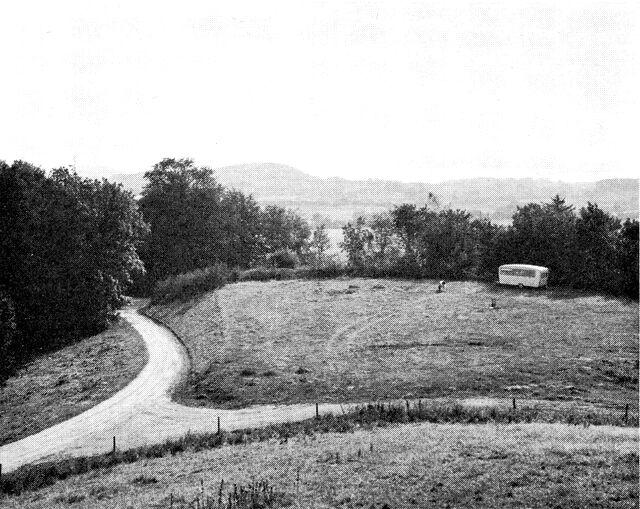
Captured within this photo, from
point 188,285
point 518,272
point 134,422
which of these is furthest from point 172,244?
point 134,422

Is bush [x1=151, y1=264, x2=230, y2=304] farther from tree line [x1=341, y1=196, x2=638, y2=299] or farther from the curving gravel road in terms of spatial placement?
the curving gravel road

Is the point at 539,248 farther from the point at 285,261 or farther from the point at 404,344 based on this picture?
the point at 285,261

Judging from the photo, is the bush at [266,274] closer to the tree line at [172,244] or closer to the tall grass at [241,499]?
the tree line at [172,244]

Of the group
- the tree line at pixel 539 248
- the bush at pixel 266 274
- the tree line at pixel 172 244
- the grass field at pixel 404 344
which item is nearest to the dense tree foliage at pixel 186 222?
the tree line at pixel 172 244

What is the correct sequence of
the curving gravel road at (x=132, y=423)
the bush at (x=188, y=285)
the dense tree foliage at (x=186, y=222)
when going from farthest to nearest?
the dense tree foliage at (x=186, y=222)
the bush at (x=188, y=285)
the curving gravel road at (x=132, y=423)

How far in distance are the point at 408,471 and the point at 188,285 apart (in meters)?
68.3

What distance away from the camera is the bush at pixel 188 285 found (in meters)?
87.2

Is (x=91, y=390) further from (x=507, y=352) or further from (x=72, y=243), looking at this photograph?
(x=507, y=352)

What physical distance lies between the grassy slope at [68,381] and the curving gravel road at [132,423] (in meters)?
1.92

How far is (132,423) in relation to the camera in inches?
1603

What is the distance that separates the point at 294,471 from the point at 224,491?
345 cm

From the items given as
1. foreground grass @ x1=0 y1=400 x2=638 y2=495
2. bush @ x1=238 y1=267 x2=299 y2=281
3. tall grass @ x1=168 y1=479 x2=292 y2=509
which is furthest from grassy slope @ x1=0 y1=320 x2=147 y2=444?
bush @ x1=238 y1=267 x2=299 y2=281

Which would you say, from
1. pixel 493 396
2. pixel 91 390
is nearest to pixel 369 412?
pixel 493 396

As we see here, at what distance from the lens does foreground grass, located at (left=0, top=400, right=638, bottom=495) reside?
105ft
